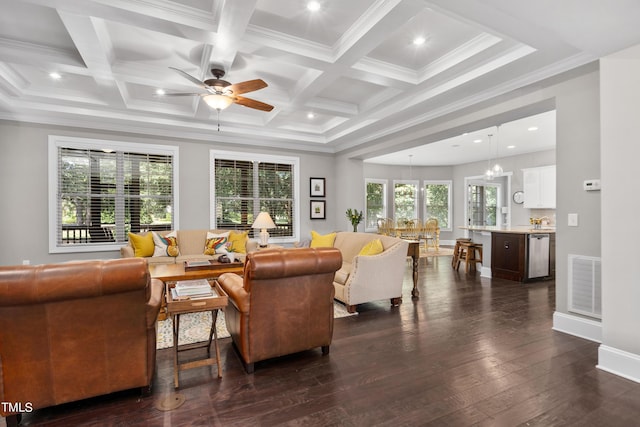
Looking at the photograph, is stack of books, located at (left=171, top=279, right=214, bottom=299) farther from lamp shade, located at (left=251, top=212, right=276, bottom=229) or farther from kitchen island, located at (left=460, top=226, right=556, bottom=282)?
kitchen island, located at (left=460, top=226, right=556, bottom=282)

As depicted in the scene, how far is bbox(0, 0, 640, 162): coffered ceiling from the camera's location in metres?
2.43

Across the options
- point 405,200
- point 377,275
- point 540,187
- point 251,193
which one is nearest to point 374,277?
point 377,275

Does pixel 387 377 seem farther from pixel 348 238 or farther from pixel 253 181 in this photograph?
pixel 253 181

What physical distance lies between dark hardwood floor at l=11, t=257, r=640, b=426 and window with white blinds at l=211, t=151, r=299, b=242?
3893 millimetres

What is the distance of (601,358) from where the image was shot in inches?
101

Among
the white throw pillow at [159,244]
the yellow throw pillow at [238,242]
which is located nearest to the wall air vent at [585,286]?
the yellow throw pillow at [238,242]

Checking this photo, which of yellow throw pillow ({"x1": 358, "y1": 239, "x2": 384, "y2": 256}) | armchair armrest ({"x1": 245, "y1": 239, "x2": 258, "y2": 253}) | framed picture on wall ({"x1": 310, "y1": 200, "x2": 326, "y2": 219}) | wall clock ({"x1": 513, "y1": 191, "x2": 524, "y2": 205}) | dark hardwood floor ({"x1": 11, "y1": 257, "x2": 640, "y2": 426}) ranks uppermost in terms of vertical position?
wall clock ({"x1": 513, "y1": 191, "x2": 524, "y2": 205})

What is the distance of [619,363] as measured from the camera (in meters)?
2.46

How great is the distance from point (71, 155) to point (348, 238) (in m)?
4.86

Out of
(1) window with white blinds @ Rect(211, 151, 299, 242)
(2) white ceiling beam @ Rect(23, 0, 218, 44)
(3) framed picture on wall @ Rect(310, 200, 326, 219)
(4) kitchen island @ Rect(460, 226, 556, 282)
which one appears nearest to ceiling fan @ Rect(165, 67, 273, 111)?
(2) white ceiling beam @ Rect(23, 0, 218, 44)

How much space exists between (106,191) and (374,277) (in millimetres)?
4890

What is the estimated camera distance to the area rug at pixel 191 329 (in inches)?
121

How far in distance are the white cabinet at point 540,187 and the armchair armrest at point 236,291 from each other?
8.48 m

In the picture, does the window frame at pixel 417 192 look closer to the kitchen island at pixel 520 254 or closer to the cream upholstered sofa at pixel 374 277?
the kitchen island at pixel 520 254
